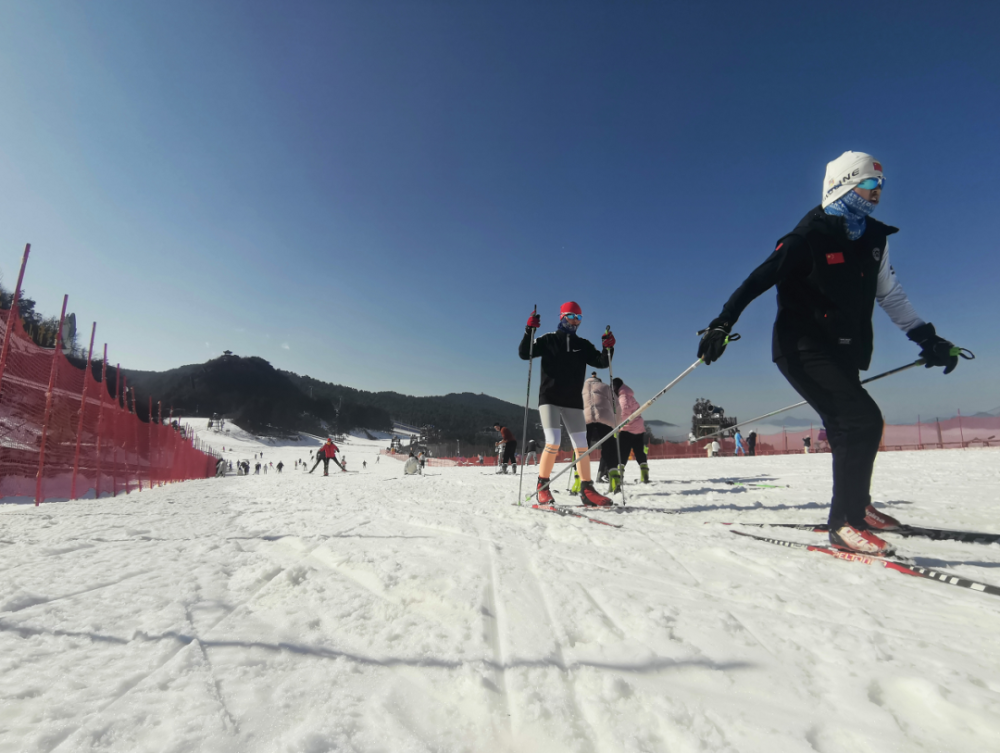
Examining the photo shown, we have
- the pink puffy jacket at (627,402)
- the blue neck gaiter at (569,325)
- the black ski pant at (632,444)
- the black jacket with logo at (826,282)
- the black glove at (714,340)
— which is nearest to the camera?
the black jacket with logo at (826,282)

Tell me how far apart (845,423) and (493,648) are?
2303 millimetres

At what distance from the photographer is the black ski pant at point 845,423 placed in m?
2.34

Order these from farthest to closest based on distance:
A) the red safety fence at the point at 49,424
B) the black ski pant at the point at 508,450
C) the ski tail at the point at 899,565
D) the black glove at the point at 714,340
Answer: the black ski pant at the point at 508,450, the red safety fence at the point at 49,424, the black glove at the point at 714,340, the ski tail at the point at 899,565

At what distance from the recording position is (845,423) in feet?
7.93

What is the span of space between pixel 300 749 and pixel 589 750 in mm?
558

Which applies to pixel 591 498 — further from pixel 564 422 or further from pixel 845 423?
pixel 845 423

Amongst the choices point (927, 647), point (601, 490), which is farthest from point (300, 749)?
point (601, 490)

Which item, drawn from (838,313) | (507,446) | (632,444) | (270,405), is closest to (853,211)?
(838,313)

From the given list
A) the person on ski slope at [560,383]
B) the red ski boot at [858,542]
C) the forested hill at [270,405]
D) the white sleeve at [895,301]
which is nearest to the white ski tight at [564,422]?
the person on ski slope at [560,383]

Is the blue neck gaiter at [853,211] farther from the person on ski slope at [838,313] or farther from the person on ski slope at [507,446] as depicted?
the person on ski slope at [507,446]

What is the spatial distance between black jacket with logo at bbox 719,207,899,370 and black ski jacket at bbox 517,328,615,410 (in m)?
2.23

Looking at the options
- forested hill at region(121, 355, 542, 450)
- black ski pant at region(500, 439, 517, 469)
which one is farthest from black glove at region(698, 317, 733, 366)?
forested hill at region(121, 355, 542, 450)

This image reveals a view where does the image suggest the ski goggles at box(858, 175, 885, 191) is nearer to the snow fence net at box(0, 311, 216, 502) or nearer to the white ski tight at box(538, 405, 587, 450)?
the white ski tight at box(538, 405, 587, 450)

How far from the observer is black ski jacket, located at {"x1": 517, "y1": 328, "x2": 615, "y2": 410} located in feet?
15.5
